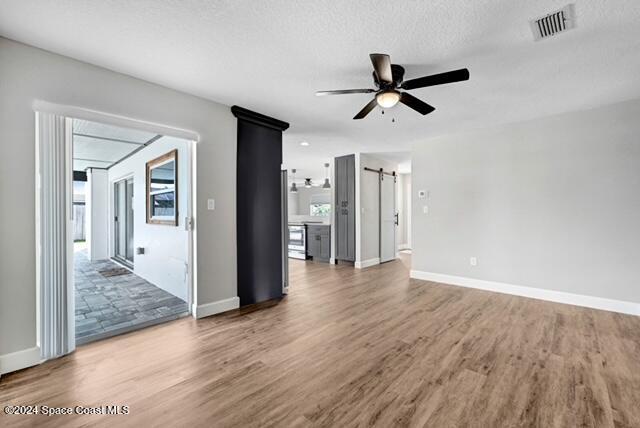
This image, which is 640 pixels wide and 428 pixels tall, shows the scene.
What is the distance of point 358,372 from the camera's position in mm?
2059

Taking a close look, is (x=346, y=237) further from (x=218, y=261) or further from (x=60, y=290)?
(x=60, y=290)

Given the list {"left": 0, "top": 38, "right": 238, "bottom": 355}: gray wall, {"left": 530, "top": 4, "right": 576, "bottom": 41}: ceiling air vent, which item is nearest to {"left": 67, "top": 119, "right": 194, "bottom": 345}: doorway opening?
{"left": 0, "top": 38, "right": 238, "bottom": 355}: gray wall

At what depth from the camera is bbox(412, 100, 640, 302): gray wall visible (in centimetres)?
329

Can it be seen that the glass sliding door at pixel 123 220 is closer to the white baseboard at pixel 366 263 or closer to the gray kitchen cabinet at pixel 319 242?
the gray kitchen cabinet at pixel 319 242

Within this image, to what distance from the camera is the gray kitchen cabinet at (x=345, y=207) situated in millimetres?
6051

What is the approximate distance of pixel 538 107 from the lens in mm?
3404

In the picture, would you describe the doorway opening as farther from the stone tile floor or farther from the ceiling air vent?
the ceiling air vent

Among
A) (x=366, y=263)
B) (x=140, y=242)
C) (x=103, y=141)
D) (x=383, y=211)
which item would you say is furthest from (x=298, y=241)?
(x=103, y=141)

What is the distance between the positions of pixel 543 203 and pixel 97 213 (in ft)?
28.8

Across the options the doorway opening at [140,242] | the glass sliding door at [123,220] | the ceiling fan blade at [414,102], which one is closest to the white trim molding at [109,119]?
the doorway opening at [140,242]

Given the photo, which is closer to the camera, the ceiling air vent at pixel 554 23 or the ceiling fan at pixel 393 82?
the ceiling air vent at pixel 554 23

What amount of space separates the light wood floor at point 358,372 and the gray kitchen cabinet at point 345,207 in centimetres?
283

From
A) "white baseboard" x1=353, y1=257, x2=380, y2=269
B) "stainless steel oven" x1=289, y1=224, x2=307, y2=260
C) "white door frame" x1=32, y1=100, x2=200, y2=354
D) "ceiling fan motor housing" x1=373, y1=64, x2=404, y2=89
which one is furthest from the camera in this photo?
"stainless steel oven" x1=289, y1=224, x2=307, y2=260

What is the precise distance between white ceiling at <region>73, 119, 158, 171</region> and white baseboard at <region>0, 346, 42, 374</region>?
2.24m
